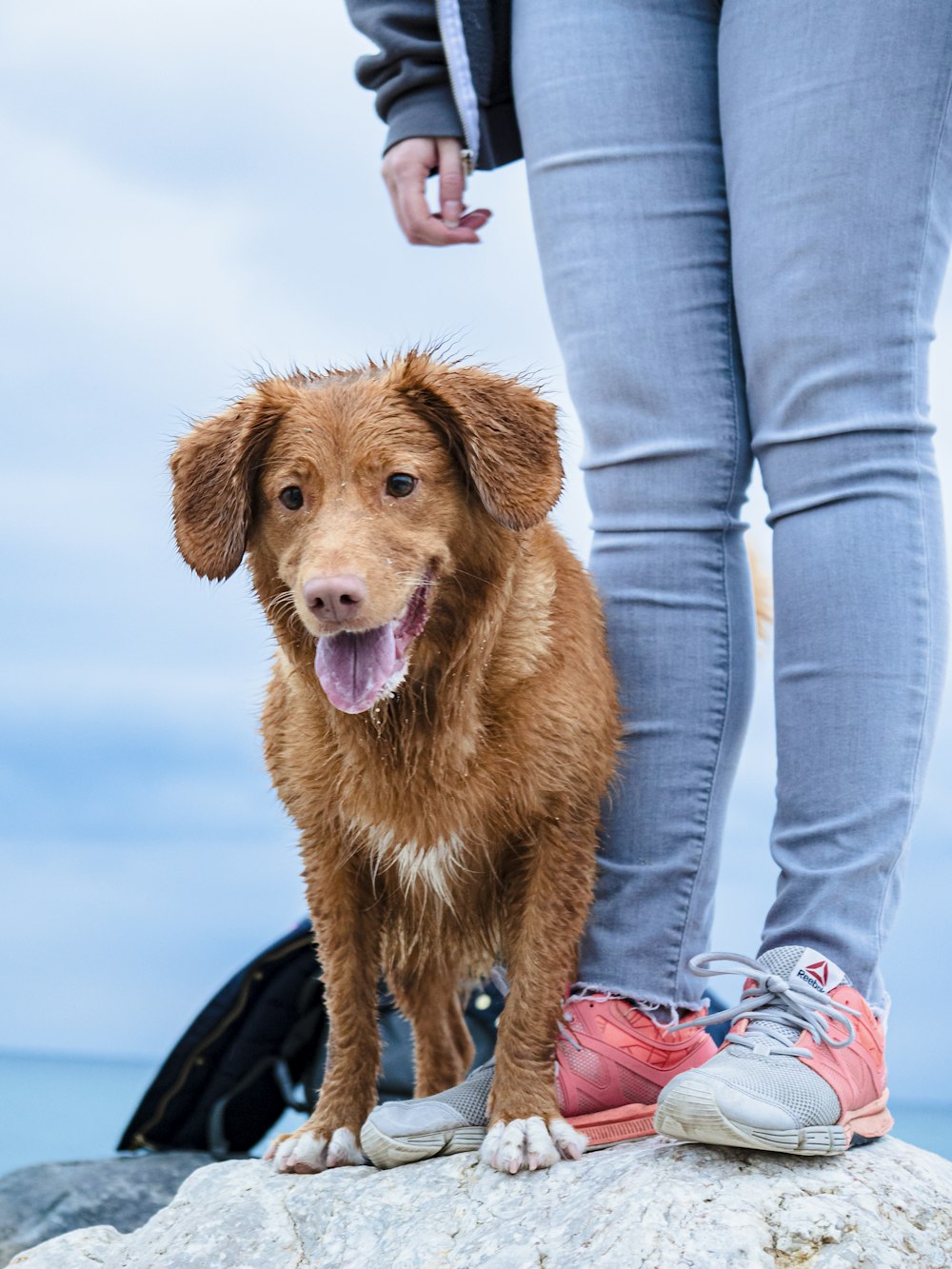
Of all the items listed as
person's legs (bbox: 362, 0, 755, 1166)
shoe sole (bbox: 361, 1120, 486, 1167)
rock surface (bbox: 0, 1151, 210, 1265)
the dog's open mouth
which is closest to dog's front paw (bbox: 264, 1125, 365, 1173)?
shoe sole (bbox: 361, 1120, 486, 1167)

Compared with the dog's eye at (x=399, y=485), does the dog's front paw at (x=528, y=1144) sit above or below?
below

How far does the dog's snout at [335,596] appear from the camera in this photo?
2.08 metres

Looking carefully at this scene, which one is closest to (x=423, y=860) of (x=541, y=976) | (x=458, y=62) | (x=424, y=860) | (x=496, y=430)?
(x=424, y=860)

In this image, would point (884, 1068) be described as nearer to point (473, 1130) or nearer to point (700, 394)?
Result: point (473, 1130)

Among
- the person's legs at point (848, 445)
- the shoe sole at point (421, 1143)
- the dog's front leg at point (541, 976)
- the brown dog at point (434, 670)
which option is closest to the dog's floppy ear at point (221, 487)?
the brown dog at point (434, 670)

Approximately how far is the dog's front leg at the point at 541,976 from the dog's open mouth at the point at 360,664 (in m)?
0.47

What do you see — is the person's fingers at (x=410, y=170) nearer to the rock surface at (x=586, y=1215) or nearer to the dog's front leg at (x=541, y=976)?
the dog's front leg at (x=541, y=976)

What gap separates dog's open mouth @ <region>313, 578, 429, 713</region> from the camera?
88.2 inches

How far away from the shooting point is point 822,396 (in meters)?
2.38

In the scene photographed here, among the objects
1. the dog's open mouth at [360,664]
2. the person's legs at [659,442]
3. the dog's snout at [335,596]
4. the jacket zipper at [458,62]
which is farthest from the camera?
the jacket zipper at [458,62]

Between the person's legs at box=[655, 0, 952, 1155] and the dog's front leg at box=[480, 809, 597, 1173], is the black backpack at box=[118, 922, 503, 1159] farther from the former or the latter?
the person's legs at box=[655, 0, 952, 1155]

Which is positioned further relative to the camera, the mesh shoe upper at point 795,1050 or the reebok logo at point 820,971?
the reebok logo at point 820,971

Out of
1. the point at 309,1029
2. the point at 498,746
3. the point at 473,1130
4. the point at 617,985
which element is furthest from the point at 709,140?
the point at 309,1029

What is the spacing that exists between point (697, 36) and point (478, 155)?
0.59m
